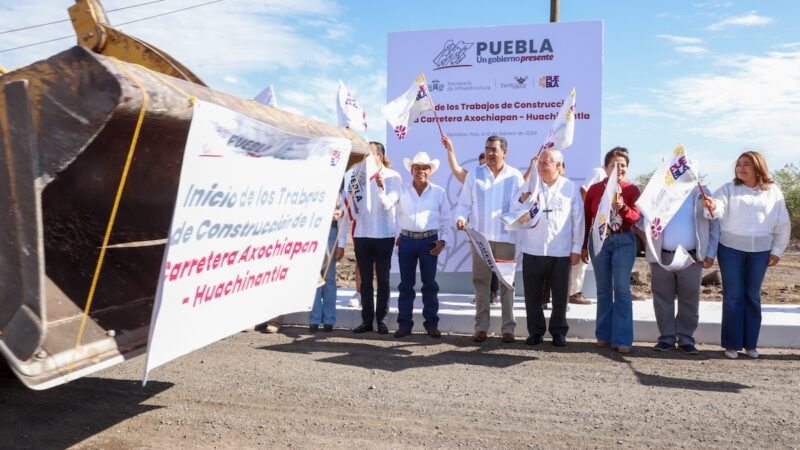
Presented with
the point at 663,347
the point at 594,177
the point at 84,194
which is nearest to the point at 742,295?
the point at 663,347

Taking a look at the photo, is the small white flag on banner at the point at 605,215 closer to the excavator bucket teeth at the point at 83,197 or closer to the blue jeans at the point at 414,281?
the blue jeans at the point at 414,281

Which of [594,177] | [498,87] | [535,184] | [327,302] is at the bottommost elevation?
[327,302]

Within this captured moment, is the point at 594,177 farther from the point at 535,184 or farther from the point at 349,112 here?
the point at 349,112

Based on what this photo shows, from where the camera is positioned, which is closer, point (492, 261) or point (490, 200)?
point (492, 261)

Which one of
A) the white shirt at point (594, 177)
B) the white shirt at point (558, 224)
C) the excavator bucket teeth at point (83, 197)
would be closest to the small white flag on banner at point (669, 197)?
the white shirt at point (558, 224)

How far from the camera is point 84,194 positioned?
4.91 meters

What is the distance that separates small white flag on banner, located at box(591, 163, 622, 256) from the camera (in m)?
6.62

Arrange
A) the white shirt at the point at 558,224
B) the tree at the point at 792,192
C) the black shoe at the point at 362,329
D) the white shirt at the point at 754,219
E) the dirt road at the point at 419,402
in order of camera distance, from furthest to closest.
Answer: the tree at the point at 792,192, the black shoe at the point at 362,329, the white shirt at the point at 558,224, the white shirt at the point at 754,219, the dirt road at the point at 419,402

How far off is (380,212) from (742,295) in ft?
12.4

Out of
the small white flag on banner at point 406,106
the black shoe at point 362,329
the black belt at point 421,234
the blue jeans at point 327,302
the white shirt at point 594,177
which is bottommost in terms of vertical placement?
the black shoe at point 362,329

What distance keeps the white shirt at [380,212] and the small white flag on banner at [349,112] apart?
75 centimetres

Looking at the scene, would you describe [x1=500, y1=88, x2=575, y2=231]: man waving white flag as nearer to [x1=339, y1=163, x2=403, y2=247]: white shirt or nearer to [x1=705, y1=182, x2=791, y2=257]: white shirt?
[x1=339, y1=163, x2=403, y2=247]: white shirt

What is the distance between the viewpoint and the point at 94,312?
4.54 m

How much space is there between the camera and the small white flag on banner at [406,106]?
26.8 feet
